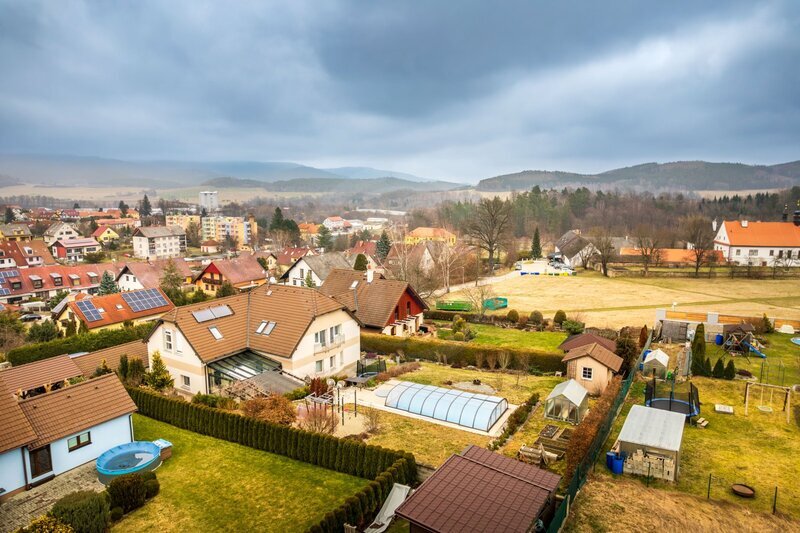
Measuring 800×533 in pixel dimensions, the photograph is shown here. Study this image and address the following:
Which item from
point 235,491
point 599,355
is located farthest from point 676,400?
point 235,491

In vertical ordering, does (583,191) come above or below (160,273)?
above

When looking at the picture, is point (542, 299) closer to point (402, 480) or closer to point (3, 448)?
point (402, 480)

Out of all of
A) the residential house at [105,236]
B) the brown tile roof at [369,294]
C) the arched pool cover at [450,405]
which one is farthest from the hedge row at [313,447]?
the residential house at [105,236]

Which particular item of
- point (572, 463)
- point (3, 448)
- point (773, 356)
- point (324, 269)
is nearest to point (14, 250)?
point (324, 269)

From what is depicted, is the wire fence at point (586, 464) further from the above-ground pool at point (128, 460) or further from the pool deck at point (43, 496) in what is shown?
the pool deck at point (43, 496)

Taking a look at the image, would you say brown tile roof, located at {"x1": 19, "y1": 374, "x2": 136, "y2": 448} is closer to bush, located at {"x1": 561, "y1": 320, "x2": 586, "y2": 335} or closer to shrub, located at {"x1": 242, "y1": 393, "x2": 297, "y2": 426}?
shrub, located at {"x1": 242, "y1": 393, "x2": 297, "y2": 426}

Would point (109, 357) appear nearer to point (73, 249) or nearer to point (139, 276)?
point (139, 276)

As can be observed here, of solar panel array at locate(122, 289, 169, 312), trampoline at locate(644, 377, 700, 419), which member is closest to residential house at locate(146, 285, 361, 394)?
trampoline at locate(644, 377, 700, 419)
